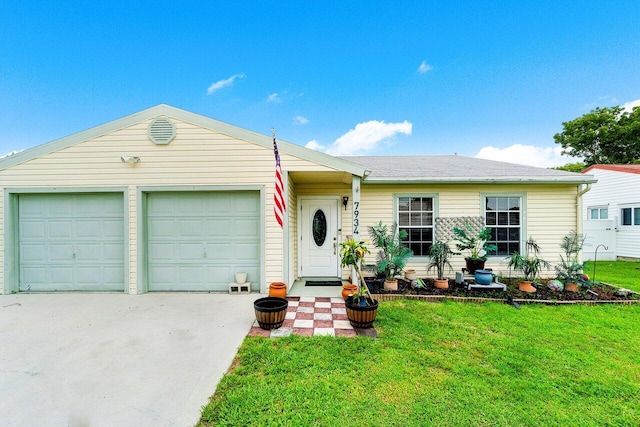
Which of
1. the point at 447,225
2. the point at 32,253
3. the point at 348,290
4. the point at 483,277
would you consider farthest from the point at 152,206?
the point at 483,277

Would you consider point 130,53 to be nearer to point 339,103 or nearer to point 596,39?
point 339,103

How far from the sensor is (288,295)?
5.30 meters

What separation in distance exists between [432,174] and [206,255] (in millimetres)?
5763

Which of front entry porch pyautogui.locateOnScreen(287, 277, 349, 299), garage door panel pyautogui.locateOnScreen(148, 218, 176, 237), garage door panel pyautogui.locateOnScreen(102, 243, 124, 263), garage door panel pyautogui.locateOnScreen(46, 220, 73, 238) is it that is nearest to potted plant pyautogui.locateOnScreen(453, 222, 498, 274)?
front entry porch pyautogui.locateOnScreen(287, 277, 349, 299)

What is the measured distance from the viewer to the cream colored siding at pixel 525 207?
667 centimetres

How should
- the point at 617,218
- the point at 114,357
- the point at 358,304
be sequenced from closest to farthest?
the point at 114,357
the point at 358,304
the point at 617,218

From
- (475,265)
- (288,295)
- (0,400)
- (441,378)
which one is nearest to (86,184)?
(0,400)

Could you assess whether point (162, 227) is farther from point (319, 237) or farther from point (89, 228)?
point (319, 237)

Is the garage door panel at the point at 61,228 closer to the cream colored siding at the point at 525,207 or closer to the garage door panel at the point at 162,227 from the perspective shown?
the garage door panel at the point at 162,227

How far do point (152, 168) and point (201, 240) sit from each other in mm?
1810

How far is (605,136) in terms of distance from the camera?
20.5 m

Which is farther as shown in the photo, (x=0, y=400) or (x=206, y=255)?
(x=206, y=255)

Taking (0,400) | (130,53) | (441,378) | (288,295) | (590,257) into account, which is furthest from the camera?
(590,257)

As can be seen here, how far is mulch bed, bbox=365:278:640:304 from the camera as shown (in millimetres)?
4949
